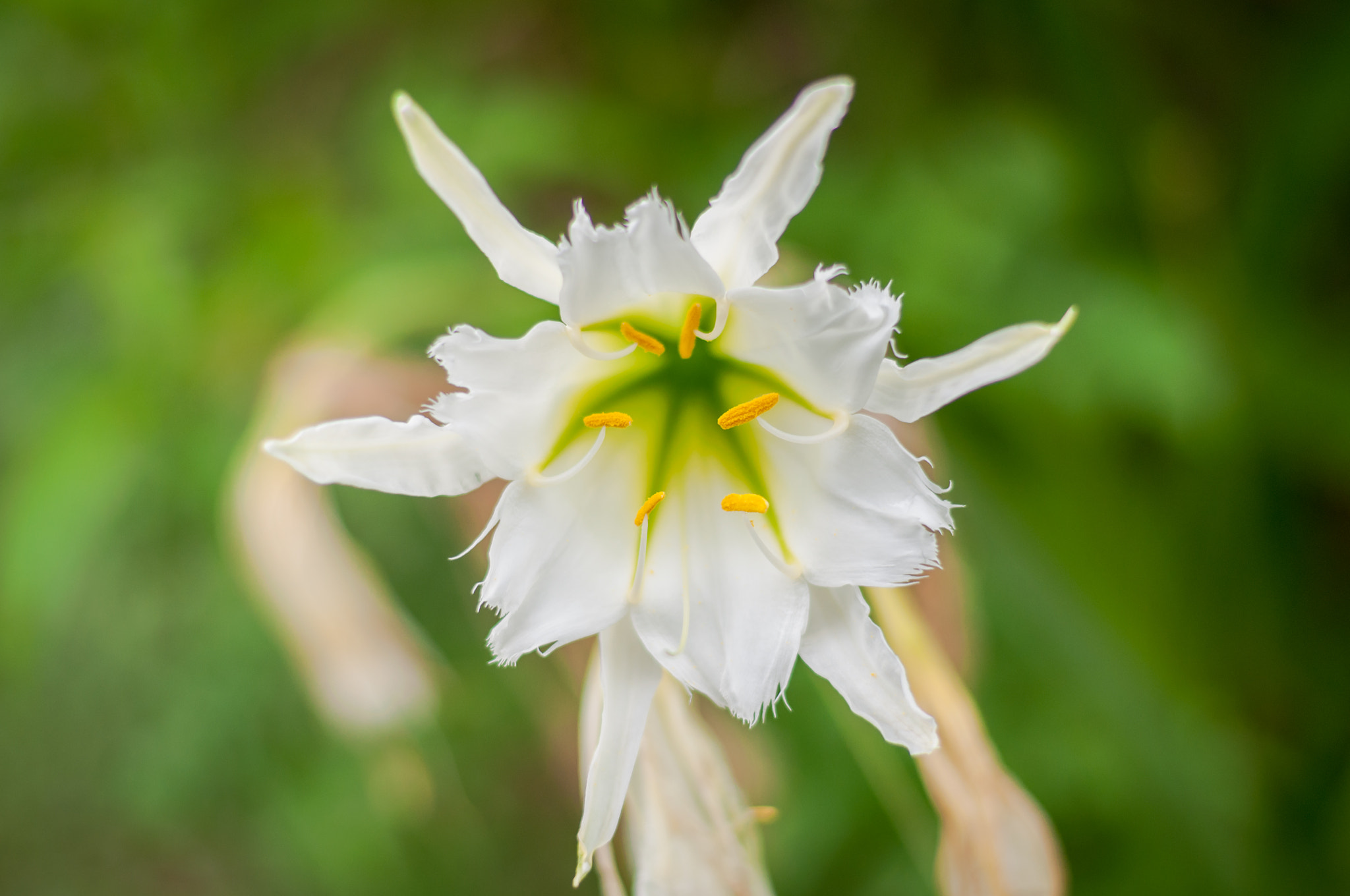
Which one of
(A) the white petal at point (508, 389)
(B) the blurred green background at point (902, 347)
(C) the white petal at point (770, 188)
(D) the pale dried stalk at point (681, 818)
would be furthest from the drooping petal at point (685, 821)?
(B) the blurred green background at point (902, 347)

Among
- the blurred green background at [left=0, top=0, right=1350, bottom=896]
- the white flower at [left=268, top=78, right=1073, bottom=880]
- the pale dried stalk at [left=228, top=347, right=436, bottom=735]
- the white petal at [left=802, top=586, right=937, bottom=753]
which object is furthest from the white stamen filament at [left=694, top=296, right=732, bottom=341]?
the blurred green background at [left=0, top=0, right=1350, bottom=896]

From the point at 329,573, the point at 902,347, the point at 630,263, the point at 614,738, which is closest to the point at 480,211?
the point at 630,263

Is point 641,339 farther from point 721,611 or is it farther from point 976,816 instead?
point 976,816

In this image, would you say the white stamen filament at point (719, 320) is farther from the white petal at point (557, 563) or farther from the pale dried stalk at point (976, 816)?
the pale dried stalk at point (976, 816)

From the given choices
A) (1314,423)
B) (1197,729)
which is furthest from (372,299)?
(1314,423)

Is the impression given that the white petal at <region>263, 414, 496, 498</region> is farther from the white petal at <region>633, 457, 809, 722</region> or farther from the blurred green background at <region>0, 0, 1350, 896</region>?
the blurred green background at <region>0, 0, 1350, 896</region>

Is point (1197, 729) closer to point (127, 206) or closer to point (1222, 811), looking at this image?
point (1222, 811)
